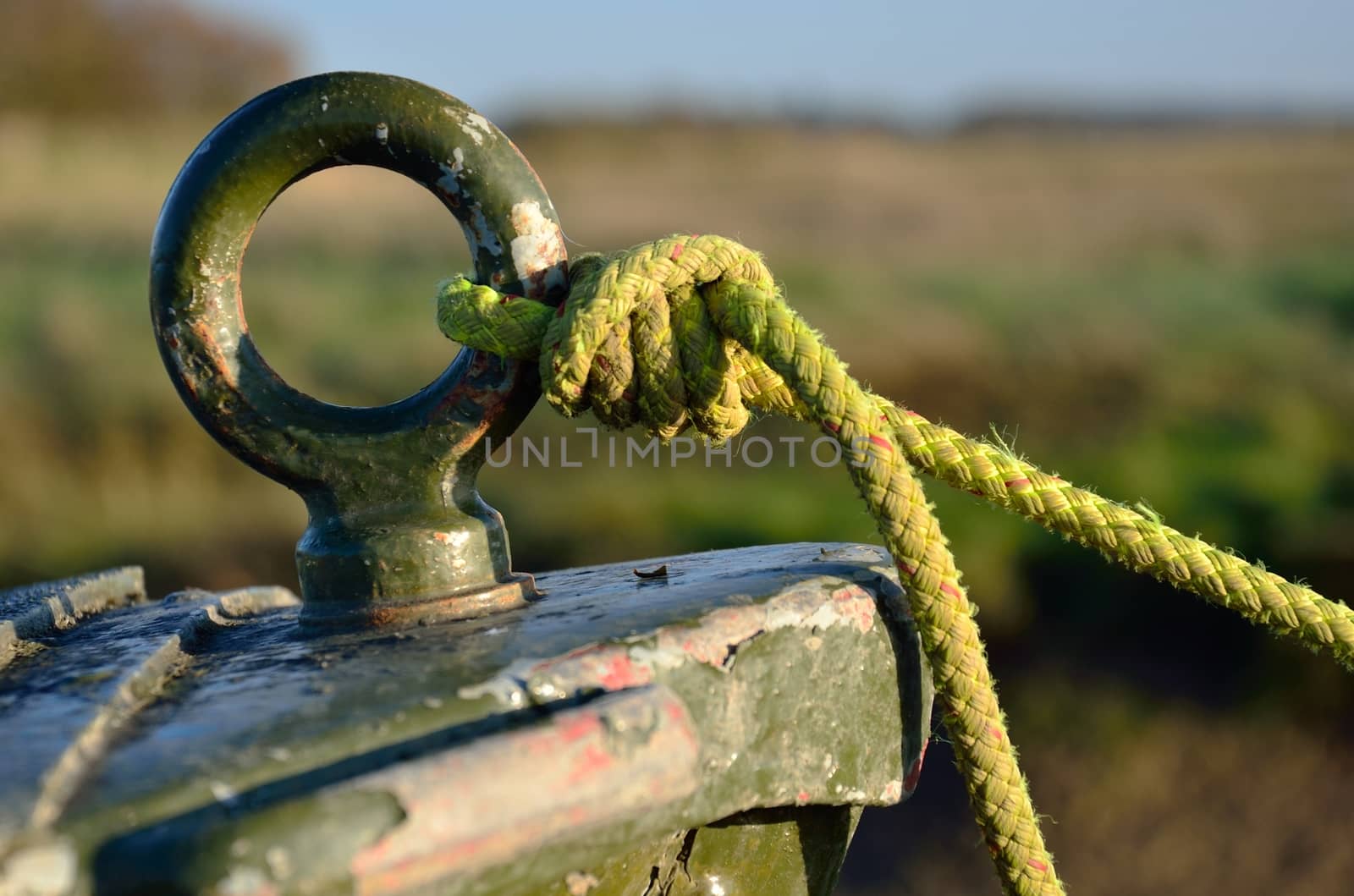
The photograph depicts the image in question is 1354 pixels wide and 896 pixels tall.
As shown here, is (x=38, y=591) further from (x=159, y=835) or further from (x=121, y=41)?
(x=121, y=41)

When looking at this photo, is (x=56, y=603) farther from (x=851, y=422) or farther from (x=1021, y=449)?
(x=1021, y=449)

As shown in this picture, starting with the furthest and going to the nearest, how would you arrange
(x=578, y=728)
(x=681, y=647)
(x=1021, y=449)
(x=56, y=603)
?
(x=1021, y=449) < (x=56, y=603) < (x=681, y=647) < (x=578, y=728)

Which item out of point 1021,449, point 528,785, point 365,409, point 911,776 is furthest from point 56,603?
point 1021,449

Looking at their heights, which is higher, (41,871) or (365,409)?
(365,409)

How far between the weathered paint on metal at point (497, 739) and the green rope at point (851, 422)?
51mm

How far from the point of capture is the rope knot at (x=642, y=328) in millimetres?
980

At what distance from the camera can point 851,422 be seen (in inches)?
38.0

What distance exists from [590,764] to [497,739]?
2.2 inches

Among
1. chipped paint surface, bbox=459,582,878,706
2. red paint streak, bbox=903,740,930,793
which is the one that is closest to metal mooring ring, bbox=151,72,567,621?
chipped paint surface, bbox=459,582,878,706

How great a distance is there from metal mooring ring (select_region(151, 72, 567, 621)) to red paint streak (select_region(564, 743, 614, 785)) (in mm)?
298

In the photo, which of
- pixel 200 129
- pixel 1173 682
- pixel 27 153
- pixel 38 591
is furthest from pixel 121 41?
pixel 38 591

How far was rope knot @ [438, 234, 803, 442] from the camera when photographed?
980 millimetres

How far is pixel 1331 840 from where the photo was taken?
4418 millimetres

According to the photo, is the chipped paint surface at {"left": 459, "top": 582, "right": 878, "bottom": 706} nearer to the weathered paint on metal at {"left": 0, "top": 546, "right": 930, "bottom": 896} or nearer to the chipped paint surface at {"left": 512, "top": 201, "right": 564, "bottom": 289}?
the weathered paint on metal at {"left": 0, "top": 546, "right": 930, "bottom": 896}
